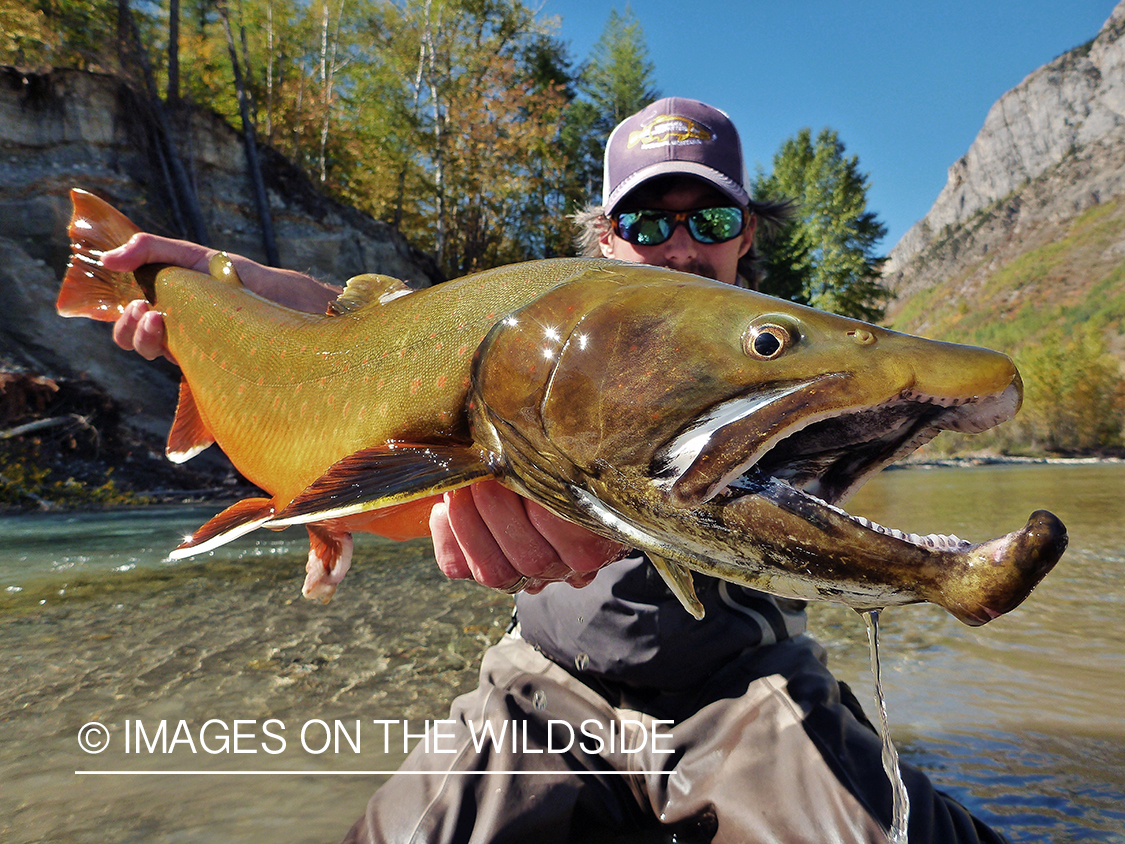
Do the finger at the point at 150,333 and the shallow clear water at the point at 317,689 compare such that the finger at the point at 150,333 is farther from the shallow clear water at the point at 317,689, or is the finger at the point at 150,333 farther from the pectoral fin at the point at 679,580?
the pectoral fin at the point at 679,580

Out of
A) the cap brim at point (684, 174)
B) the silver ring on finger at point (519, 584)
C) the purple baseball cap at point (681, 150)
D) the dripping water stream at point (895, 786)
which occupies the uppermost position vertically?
the purple baseball cap at point (681, 150)

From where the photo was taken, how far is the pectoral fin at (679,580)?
1.41 metres

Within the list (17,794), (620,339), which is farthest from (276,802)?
(620,339)

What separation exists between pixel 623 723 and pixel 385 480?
1468 mm

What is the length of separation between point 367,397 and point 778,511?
1139mm

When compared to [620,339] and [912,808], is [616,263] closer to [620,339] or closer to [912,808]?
[620,339]

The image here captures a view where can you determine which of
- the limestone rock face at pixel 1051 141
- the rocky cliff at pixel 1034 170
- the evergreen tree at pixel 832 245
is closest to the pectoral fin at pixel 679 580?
the evergreen tree at pixel 832 245

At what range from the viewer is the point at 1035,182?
134 meters

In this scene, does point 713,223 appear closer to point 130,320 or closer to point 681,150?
point 681,150

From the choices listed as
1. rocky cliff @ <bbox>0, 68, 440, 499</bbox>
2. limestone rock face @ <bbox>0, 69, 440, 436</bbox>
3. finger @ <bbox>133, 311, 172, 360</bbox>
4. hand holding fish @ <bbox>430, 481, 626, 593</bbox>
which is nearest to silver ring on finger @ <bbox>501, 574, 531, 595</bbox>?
hand holding fish @ <bbox>430, 481, 626, 593</bbox>

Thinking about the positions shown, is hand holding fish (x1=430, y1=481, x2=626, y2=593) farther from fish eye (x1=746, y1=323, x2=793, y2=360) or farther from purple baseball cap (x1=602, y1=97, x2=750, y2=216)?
purple baseball cap (x1=602, y1=97, x2=750, y2=216)

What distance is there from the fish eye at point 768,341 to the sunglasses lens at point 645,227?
2257mm

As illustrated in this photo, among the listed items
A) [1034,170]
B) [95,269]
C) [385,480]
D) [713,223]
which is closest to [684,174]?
[713,223]

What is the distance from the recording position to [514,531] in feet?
5.54
